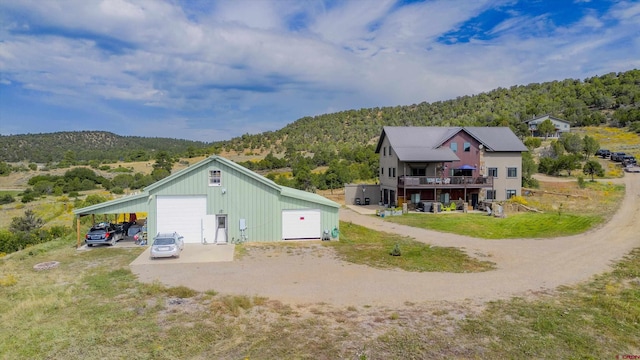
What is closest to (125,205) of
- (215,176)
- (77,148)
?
(215,176)

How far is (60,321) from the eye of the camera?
11109 millimetres

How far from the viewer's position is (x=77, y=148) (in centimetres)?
16212

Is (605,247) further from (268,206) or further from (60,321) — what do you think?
(60,321)

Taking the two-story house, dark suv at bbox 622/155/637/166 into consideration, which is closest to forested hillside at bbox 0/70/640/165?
dark suv at bbox 622/155/637/166

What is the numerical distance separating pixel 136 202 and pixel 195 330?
14.1m

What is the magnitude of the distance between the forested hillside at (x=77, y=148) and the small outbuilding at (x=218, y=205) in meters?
99.1

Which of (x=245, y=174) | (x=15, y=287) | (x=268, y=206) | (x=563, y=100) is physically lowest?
(x=15, y=287)

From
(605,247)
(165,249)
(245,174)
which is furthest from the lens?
(245,174)

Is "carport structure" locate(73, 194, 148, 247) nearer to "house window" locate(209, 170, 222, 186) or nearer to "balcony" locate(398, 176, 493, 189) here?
"house window" locate(209, 170, 222, 186)

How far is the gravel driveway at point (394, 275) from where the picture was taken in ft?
45.2

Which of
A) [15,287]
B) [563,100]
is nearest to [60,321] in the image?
[15,287]

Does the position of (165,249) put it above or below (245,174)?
below

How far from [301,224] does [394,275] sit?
28.6ft

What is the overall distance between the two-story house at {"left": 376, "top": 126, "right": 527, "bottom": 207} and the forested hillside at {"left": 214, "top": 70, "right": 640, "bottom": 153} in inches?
1338
